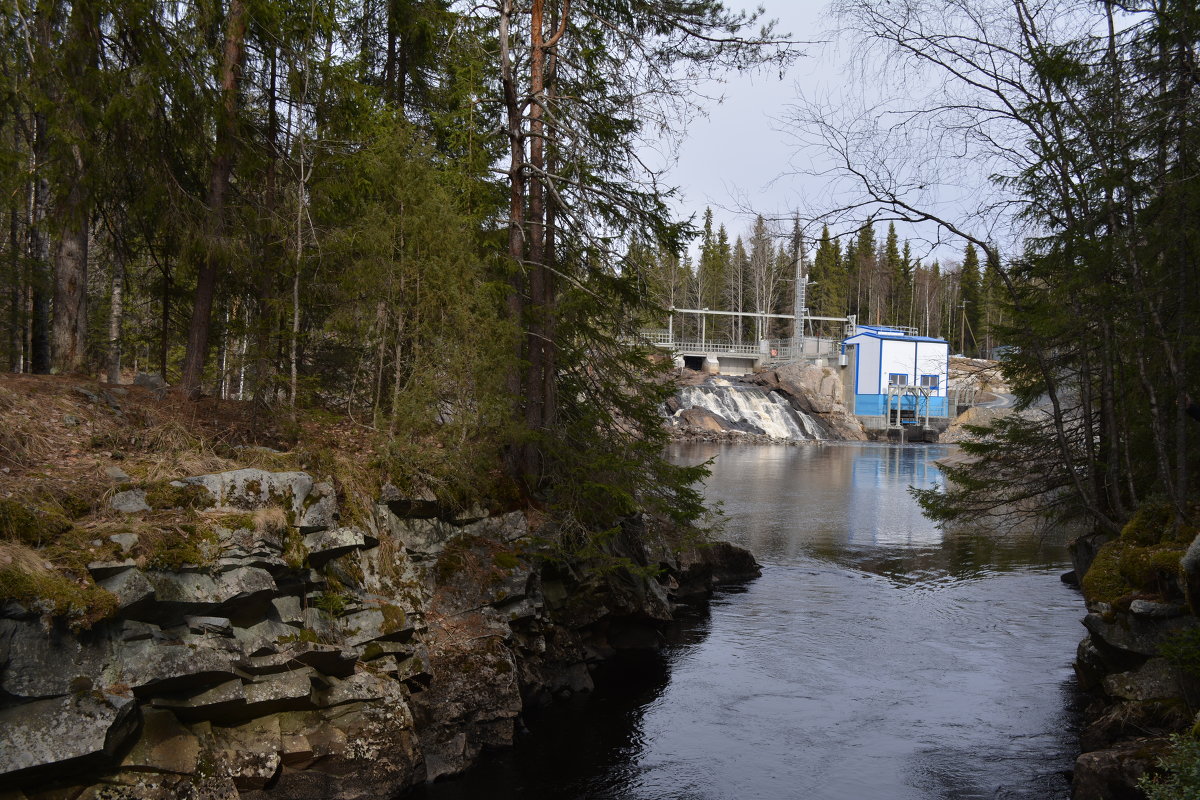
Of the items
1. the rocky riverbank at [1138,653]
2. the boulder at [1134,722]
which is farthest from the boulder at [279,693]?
the boulder at [1134,722]

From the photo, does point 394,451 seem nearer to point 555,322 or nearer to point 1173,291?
point 555,322

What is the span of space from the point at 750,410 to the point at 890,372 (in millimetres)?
11276

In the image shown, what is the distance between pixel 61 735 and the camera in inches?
245

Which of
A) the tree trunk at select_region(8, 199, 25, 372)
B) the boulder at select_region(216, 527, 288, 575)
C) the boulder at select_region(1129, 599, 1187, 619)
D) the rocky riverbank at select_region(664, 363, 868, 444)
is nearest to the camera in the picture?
the boulder at select_region(216, 527, 288, 575)

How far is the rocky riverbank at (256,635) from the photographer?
645 cm

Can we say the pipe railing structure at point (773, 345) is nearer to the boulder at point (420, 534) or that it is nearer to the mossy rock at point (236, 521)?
the boulder at point (420, 534)

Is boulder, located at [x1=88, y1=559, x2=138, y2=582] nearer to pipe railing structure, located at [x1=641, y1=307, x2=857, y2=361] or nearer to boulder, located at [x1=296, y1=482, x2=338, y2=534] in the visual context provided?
boulder, located at [x1=296, y1=482, x2=338, y2=534]

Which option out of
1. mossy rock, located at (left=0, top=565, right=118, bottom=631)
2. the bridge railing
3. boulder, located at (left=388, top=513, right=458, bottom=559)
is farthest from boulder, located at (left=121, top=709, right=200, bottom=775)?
the bridge railing

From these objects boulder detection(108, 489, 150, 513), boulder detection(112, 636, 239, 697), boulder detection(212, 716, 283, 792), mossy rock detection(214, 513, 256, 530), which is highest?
boulder detection(108, 489, 150, 513)

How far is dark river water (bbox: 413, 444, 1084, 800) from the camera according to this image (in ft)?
30.4

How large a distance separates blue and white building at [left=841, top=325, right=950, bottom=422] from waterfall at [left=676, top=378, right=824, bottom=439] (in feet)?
17.4

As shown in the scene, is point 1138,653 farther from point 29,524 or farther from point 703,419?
point 703,419

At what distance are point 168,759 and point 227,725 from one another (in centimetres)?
71

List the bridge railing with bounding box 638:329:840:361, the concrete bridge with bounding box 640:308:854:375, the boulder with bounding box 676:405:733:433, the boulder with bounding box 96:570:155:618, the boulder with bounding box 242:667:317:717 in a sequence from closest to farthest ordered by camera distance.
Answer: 1. the boulder with bounding box 96:570:155:618
2. the boulder with bounding box 242:667:317:717
3. the boulder with bounding box 676:405:733:433
4. the concrete bridge with bounding box 640:308:854:375
5. the bridge railing with bounding box 638:329:840:361
